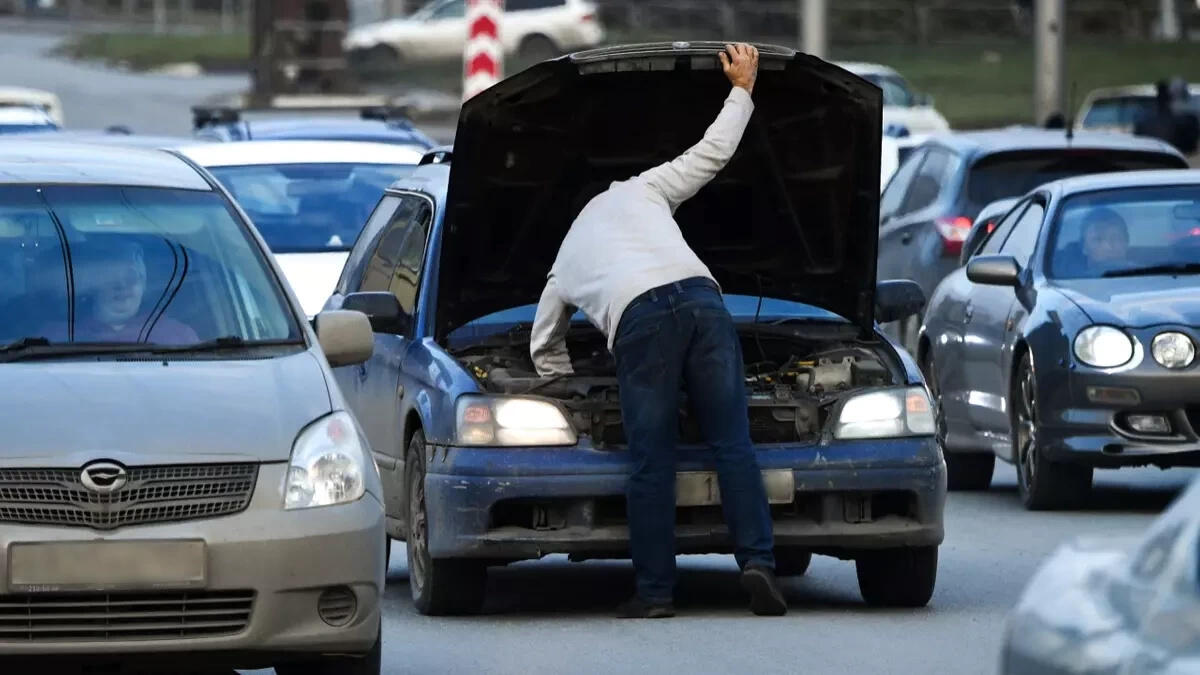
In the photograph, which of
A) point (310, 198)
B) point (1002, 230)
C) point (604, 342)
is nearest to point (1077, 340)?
point (1002, 230)

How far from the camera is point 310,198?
16.1 metres

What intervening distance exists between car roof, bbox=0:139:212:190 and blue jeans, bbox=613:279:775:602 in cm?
162

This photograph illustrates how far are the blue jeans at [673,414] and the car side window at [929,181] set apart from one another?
8.77 m

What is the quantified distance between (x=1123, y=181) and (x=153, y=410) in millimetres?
7356

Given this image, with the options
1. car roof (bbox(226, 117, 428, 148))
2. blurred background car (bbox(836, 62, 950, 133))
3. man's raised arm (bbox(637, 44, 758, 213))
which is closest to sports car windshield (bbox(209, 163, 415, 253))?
car roof (bbox(226, 117, 428, 148))

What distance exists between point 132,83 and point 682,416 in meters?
48.7

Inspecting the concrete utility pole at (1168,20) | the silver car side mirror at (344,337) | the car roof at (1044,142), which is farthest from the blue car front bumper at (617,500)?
the concrete utility pole at (1168,20)

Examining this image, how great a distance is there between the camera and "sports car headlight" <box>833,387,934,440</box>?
10133mm

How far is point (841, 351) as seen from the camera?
10.8m

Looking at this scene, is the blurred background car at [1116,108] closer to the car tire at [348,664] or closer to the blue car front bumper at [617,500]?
→ the blue car front bumper at [617,500]

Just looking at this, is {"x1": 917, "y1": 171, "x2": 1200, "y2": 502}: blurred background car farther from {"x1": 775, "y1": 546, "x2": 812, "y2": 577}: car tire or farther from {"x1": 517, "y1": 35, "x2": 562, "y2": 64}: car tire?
{"x1": 517, "y1": 35, "x2": 562, "y2": 64}: car tire

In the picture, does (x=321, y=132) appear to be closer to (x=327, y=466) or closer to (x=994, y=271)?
(x=994, y=271)

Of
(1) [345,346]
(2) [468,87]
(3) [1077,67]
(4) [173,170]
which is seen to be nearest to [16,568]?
(1) [345,346]

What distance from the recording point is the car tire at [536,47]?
55000mm
